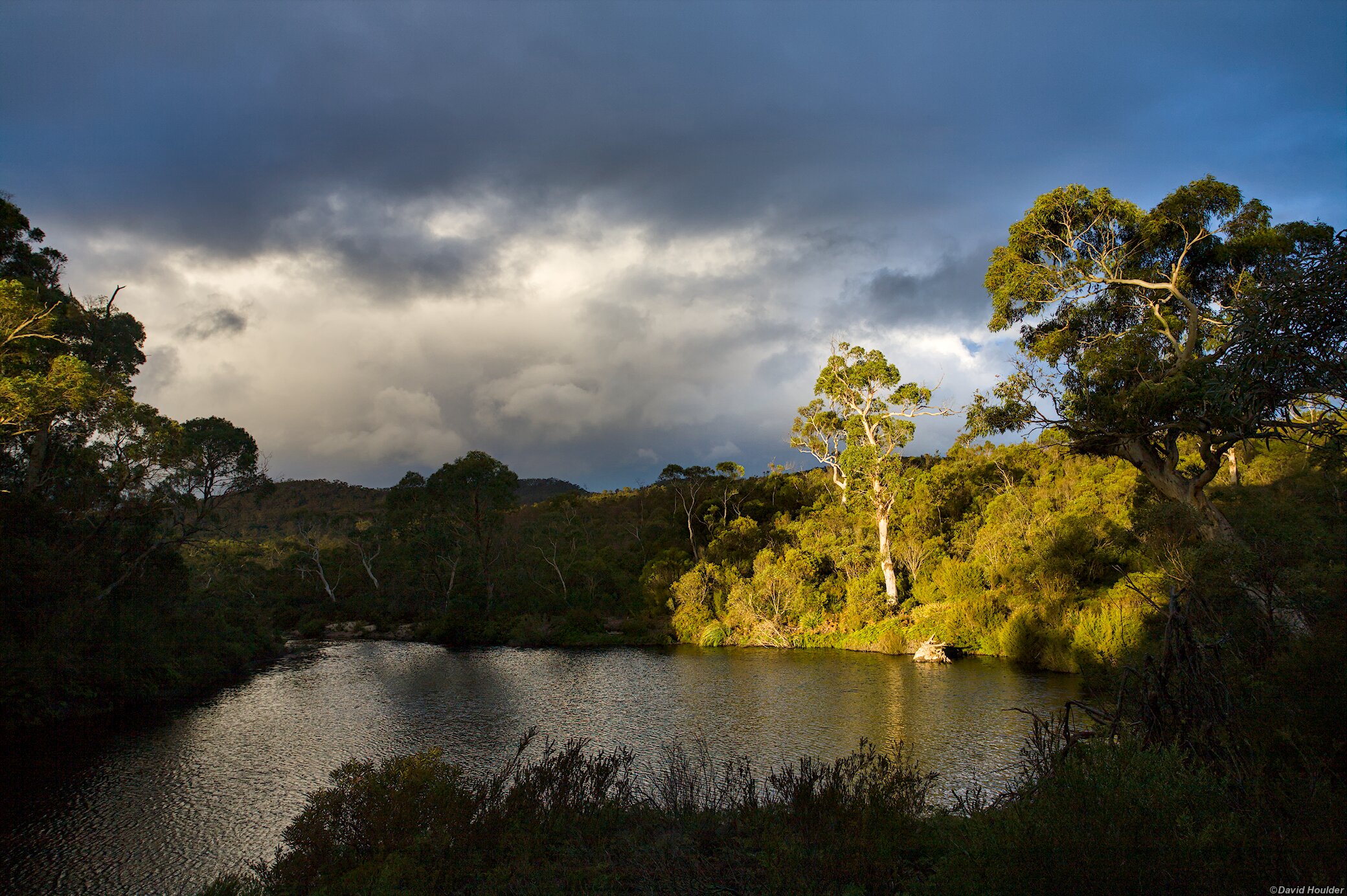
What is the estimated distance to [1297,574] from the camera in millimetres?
9953

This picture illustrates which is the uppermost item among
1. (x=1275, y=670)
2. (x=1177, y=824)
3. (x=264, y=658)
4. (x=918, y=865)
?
(x=1275, y=670)

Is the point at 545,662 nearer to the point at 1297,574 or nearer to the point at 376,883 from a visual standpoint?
Result: the point at 376,883

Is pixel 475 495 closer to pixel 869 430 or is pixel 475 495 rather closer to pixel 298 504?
pixel 869 430

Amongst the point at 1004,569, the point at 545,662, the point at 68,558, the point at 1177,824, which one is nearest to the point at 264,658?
the point at 545,662

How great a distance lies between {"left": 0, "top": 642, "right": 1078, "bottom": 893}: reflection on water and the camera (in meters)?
11.9

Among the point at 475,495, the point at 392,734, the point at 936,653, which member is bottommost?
the point at 392,734

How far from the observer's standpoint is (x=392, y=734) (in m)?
19.5

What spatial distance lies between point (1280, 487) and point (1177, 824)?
28.1 metres

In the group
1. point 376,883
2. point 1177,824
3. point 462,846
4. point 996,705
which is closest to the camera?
point 1177,824

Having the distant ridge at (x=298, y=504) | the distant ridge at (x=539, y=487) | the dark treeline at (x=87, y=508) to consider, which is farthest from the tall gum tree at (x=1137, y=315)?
the distant ridge at (x=539, y=487)

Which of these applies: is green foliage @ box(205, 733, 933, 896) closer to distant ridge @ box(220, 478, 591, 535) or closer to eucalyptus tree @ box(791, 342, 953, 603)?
eucalyptus tree @ box(791, 342, 953, 603)

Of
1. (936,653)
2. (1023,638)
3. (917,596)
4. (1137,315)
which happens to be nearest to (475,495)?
(917,596)

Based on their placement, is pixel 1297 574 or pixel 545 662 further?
pixel 545 662

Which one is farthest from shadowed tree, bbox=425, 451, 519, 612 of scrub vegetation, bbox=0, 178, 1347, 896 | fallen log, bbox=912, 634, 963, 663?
fallen log, bbox=912, 634, 963, 663
